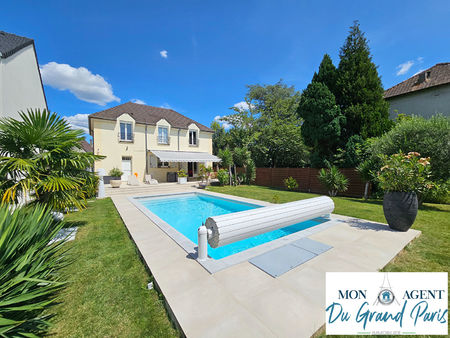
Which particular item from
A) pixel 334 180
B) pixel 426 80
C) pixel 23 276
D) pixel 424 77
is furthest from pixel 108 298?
pixel 424 77

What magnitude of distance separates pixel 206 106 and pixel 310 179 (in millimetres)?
31628

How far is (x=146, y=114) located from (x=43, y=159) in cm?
2616

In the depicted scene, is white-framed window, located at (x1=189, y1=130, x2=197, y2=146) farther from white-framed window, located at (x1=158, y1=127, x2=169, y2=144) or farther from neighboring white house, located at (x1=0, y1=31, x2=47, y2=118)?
neighboring white house, located at (x1=0, y1=31, x2=47, y2=118)

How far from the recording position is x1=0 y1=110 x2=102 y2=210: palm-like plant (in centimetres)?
631

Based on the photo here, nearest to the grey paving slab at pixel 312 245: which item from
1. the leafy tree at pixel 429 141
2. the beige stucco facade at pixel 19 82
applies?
the leafy tree at pixel 429 141

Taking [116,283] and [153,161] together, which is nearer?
[116,283]

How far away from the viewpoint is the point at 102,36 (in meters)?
16.2

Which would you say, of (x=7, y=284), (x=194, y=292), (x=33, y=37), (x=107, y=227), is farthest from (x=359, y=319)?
(x=33, y=37)

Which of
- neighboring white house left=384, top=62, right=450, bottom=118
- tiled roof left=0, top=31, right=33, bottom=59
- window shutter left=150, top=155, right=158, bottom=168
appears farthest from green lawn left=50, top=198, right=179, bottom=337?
neighboring white house left=384, top=62, right=450, bottom=118

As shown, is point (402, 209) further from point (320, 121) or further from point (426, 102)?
point (426, 102)

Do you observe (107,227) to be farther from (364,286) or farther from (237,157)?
(237,157)

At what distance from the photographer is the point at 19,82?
41.3 feet

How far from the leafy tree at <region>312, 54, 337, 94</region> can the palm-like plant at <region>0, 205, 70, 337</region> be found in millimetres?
26558

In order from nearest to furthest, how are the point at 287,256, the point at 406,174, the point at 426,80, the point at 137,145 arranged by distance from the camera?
1. the point at 287,256
2. the point at 406,174
3. the point at 426,80
4. the point at 137,145
